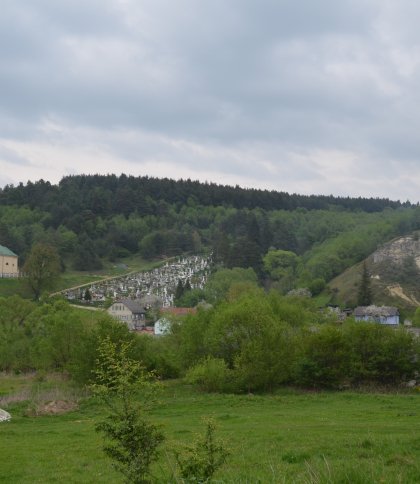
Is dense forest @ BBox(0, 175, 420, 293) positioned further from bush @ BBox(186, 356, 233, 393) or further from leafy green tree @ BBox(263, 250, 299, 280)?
bush @ BBox(186, 356, 233, 393)

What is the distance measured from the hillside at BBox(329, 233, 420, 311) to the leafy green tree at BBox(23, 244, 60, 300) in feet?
187

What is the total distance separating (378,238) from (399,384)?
119965 mm

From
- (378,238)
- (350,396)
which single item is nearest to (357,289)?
(378,238)

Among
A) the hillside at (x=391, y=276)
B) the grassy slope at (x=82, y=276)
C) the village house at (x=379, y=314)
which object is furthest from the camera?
the grassy slope at (x=82, y=276)

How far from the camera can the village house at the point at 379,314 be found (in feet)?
324

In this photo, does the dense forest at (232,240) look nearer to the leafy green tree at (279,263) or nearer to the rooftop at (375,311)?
the leafy green tree at (279,263)

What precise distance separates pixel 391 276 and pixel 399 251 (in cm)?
1519

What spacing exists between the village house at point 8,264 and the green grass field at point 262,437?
106m

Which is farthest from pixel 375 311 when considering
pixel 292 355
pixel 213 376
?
pixel 213 376

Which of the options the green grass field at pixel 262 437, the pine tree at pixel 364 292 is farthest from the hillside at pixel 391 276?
the green grass field at pixel 262 437

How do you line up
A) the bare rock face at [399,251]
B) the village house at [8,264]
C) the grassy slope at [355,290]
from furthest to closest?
the village house at [8,264] → the bare rock face at [399,251] → the grassy slope at [355,290]

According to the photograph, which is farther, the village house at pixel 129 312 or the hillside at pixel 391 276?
the hillside at pixel 391 276

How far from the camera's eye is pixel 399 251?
13912cm

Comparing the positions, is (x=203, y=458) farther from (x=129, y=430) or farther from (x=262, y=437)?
(x=262, y=437)
